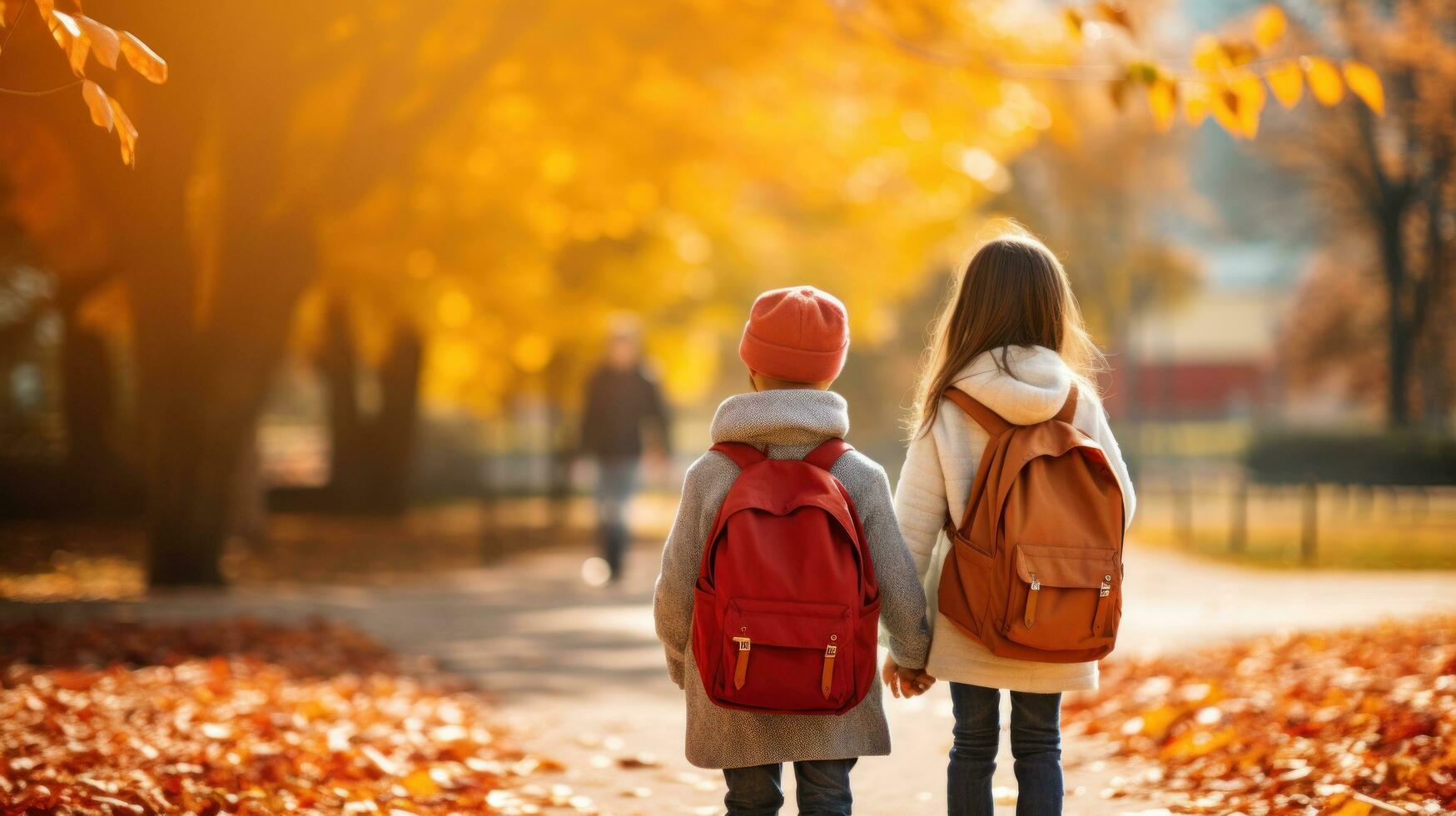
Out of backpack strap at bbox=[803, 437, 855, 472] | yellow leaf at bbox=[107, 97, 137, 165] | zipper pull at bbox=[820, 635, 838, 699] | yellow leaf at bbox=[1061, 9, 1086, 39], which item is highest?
yellow leaf at bbox=[1061, 9, 1086, 39]

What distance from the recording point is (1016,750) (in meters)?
3.82

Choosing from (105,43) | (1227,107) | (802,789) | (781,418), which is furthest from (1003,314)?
(105,43)

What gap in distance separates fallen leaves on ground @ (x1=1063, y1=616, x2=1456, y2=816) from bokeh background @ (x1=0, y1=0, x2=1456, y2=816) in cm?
3

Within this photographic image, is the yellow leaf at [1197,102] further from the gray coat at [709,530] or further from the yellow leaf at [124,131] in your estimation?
the yellow leaf at [124,131]

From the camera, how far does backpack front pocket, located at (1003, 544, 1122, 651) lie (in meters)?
3.51

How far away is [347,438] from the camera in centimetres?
2439

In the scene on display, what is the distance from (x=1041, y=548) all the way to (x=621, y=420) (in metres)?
8.78

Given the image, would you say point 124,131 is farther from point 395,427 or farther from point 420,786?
point 395,427

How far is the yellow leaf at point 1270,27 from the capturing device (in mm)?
4668

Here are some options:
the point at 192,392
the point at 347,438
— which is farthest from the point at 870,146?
the point at 347,438

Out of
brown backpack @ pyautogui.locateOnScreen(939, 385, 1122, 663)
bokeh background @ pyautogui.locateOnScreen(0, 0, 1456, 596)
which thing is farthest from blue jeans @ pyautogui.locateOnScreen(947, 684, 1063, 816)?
bokeh background @ pyautogui.locateOnScreen(0, 0, 1456, 596)

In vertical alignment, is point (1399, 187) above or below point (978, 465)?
above

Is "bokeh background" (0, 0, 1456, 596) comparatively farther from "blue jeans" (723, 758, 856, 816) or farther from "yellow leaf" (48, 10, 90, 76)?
"blue jeans" (723, 758, 856, 816)

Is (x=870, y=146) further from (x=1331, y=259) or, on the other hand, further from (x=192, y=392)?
(x=1331, y=259)
